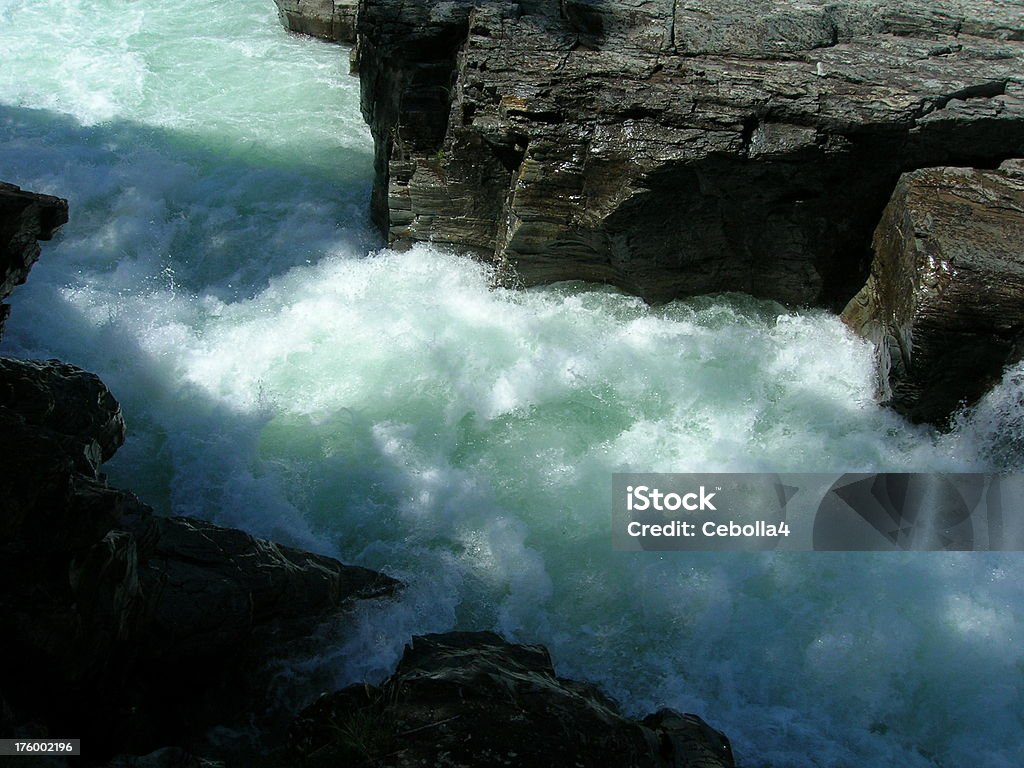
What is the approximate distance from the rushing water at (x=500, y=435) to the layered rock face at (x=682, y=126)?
1.27 feet

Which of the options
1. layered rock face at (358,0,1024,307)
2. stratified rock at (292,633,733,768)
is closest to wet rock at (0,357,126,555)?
stratified rock at (292,633,733,768)

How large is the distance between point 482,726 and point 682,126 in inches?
160

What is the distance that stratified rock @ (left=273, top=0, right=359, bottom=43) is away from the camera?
388 inches

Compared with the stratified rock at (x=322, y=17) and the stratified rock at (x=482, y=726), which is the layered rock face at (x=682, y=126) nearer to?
the stratified rock at (x=482, y=726)

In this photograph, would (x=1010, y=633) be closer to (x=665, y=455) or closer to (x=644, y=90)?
(x=665, y=455)

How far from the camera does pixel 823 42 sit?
6375 mm

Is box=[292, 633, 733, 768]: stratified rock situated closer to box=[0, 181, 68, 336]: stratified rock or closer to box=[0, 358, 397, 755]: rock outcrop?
box=[0, 358, 397, 755]: rock outcrop

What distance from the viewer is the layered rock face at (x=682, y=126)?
5820 mm

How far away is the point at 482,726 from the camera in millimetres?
3301

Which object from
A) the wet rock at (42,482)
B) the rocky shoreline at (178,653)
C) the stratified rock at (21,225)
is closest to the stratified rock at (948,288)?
the rocky shoreline at (178,653)

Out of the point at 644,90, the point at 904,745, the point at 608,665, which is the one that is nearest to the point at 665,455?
the point at 608,665

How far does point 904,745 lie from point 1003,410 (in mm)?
2216

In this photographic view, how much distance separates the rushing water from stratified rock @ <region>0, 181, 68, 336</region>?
1.93 meters

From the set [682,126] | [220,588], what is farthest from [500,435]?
[682,126]
